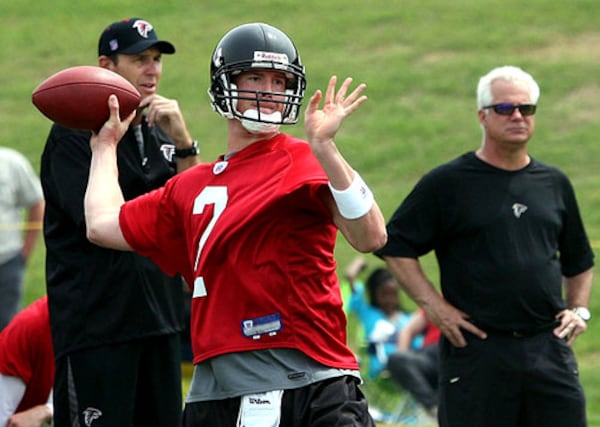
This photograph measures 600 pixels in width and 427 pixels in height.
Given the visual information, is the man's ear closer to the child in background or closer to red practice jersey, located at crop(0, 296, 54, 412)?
red practice jersey, located at crop(0, 296, 54, 412)

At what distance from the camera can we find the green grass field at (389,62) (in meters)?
15.7

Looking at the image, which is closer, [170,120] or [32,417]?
[170,120]

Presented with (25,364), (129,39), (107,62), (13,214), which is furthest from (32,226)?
(129,39)

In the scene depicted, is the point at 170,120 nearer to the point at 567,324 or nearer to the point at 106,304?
the point at 106,304

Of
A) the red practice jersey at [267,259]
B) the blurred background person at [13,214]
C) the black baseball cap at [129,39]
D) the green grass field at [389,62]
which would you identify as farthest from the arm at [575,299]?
the green grass field at [389,62]

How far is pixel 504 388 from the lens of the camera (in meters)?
6.36

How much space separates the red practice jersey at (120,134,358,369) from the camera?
455cm

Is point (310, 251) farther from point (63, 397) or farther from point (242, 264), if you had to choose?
point (63, 397)

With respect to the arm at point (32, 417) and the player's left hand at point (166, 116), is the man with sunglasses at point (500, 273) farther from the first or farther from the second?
the arm at point (32, 417)

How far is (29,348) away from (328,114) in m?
2.52

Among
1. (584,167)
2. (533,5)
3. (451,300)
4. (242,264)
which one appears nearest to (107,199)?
(242,264)

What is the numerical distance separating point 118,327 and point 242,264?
4.55ft

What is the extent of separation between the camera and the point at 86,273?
5824 millimetres

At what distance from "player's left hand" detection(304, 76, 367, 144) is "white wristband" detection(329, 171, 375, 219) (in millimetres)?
167
